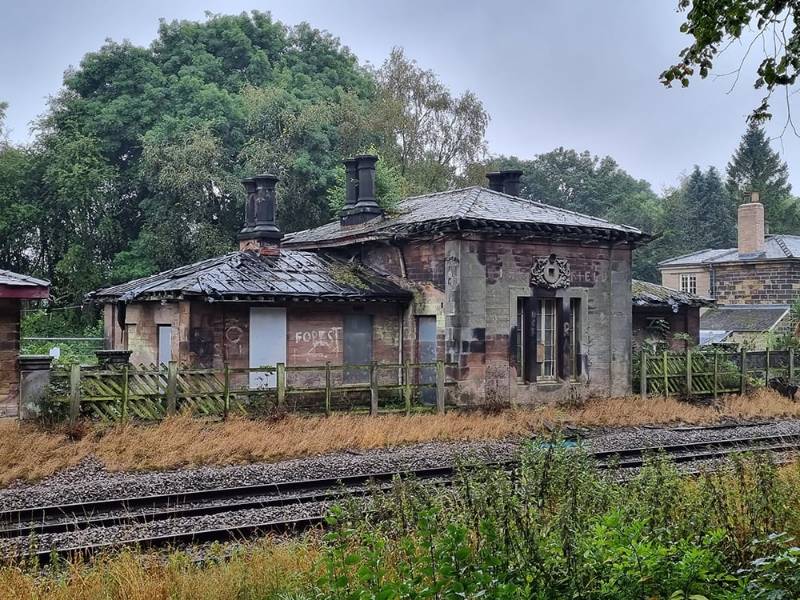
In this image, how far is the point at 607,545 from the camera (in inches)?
207

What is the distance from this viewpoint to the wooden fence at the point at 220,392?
1479 centimetres

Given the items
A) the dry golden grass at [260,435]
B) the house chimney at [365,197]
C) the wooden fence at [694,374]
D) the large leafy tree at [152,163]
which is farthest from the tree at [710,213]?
the dry golden grass at [260,435]

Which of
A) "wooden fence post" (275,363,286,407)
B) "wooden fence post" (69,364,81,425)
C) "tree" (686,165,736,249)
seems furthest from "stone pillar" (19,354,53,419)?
"tree" (686,165,736,249)

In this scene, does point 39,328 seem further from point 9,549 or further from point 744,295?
point 744,295

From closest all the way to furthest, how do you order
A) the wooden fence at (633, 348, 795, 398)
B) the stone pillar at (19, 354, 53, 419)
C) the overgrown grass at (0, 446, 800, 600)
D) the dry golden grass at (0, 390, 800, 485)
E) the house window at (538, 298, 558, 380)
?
the overgrown grass at (0, 446, 800, 600)
the dry golden grass at (0, 390, 800, 485)
the stone pillar at (19, 354, 53, 419)
the house window at (538, 298, 558, 380)
the wooden fence at (633, 348, 795, 398)

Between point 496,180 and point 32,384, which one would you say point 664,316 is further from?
point 32,384

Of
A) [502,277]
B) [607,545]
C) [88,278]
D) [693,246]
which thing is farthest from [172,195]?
[693,246]

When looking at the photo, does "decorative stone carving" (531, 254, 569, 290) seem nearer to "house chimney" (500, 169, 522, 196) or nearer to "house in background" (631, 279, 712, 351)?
"house chimney" (500, 169, 522, 196)

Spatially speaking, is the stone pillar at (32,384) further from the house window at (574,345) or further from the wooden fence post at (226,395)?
the house window at (574,345)

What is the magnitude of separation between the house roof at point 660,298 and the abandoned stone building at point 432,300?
3.95 meters

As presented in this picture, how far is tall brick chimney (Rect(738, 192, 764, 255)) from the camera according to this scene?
134ft

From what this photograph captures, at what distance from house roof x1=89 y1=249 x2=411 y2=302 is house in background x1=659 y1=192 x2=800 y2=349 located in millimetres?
20777

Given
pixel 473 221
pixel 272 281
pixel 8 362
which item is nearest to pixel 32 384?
pixel 8 362

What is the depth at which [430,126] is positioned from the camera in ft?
146
